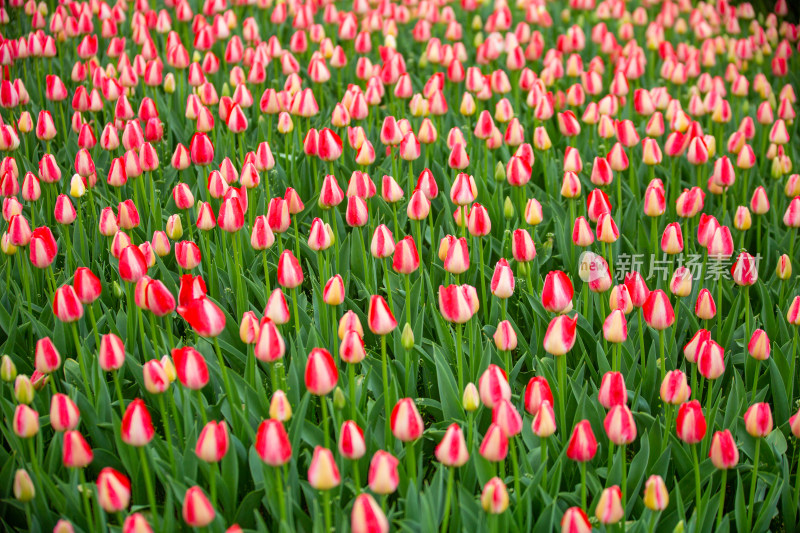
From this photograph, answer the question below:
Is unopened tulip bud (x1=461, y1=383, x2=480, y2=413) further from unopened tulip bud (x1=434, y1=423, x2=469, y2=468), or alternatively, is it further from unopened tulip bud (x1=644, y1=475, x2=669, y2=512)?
unopened tulip bud (x1=644, y1=475, x2=669, y2=512)

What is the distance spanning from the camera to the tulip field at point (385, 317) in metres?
2.33

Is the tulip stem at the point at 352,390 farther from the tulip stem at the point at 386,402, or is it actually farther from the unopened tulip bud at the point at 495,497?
the unopened tulip bud at the point at 495,497

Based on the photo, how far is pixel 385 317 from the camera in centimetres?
246

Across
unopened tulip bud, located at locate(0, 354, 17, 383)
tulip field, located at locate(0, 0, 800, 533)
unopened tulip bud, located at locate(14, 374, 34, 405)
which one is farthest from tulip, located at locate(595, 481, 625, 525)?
unopened tulip bud, located at locate(0, 354, 17, 383)

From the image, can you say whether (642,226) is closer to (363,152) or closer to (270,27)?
(363,152)

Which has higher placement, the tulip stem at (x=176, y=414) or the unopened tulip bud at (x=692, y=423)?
the unopened tulip bud at (x=692, y=423)

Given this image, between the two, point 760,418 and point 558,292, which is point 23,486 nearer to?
point 558,292

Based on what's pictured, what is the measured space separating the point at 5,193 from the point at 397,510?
199cm

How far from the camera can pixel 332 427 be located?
2.83 meters

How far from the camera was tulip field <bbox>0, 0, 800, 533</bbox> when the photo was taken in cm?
233

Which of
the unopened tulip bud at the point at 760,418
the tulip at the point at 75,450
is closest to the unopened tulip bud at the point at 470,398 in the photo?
the unopened tulip bud at the point at 760,418

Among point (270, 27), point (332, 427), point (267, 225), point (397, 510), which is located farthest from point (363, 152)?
point (270, 27)

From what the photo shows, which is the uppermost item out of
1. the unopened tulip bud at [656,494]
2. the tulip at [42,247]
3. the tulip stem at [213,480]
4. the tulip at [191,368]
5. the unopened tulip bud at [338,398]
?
the tulip at [42,247]

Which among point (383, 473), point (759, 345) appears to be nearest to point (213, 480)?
point (383, 473)
